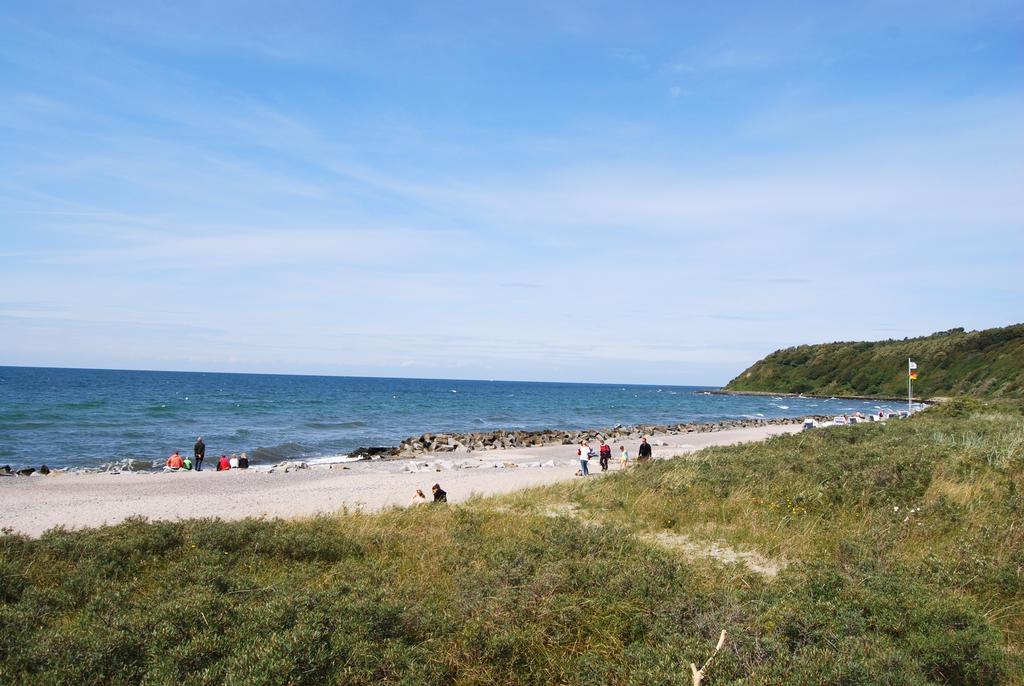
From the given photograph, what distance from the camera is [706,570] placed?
26.6 feet

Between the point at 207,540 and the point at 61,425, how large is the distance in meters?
42.0

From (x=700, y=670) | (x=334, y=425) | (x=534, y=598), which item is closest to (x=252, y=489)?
(x=534, y=598)

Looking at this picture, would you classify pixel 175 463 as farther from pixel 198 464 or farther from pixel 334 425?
pixel 334 425

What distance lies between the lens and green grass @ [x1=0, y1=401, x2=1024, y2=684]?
16.6 feet

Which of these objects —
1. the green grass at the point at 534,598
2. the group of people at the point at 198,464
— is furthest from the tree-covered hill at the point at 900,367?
the green grass at the point at 534,598

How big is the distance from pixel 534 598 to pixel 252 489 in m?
19.2

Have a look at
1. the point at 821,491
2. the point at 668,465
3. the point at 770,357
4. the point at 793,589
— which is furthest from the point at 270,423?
the point at 770,357

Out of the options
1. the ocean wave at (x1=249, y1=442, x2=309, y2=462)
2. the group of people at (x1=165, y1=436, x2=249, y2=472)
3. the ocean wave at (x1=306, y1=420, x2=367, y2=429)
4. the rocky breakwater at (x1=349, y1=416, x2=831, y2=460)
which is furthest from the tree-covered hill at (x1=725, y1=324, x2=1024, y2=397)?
the group of people at (x1=165, y1=436, x2=249, y2=472)

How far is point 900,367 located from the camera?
112m

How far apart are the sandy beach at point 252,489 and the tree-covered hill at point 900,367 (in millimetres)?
54339

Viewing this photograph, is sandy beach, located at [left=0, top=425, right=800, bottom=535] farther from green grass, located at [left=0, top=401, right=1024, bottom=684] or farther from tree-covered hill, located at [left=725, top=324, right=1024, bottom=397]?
tree-covered hill, located at [left=725, top=324, right=1024, bottom=397]

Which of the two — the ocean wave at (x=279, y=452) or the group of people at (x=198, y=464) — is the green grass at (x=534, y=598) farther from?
the ocean wave at (x=279, y=452)

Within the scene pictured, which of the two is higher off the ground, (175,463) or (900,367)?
(900,367)

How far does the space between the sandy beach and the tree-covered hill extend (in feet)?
178
